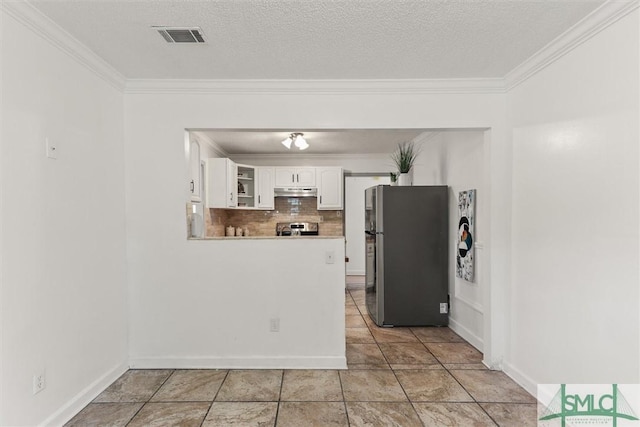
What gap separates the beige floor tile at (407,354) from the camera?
126 inches

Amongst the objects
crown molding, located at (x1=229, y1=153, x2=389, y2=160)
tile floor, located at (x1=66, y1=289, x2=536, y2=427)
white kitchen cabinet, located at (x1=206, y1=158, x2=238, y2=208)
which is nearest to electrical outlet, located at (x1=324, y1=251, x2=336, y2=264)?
tile floor, located at (x1=66, y1=289, x2=536, y2=427)

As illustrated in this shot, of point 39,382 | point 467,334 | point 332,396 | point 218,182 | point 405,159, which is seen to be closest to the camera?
point 39,382

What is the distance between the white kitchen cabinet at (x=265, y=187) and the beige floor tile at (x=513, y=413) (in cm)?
434

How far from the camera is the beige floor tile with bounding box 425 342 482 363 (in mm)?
3238

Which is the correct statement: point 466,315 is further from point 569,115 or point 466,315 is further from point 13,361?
point 13,361

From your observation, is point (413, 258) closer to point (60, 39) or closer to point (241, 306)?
point (241, 306)

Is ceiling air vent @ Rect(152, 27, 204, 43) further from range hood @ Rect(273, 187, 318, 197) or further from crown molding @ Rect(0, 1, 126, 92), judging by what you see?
range hood @ Rect(273, 187, 318, 197)

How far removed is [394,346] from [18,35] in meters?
3.66

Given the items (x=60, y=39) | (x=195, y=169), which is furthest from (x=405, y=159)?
(x=60, y=39)

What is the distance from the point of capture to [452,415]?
235cm

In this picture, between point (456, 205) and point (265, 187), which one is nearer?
point (456, 205)

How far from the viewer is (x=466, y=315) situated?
3785 mm

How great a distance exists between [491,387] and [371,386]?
91 centimetres

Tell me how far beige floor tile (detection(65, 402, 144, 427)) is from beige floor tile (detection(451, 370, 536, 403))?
2.38 m
